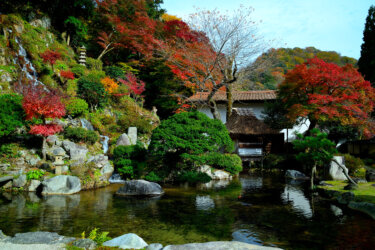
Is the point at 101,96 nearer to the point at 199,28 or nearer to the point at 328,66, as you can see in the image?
the point at 199,28

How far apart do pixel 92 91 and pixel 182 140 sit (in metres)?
9.61

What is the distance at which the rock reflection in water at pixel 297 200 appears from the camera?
29.8 ft

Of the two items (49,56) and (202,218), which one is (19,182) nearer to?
(202,218)

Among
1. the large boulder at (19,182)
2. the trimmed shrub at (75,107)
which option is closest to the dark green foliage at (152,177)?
the large boulder at (19,182)

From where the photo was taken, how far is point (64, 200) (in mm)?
10188

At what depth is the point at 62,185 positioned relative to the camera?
11.5 meters

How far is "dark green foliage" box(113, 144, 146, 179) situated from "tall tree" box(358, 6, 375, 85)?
19778 millimetres

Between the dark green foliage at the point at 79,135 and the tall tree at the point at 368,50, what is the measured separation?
21.9m

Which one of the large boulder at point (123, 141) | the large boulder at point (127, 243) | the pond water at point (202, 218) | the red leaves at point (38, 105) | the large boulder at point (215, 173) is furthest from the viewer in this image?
the large boulder at point (123, 141)

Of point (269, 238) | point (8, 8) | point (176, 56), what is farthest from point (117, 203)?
point (8, 8)

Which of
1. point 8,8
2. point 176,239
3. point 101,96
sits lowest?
point 176,239

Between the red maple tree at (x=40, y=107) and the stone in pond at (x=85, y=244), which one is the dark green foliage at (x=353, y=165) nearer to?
the stone in pond at (x=85, y=244)

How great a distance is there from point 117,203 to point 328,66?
50.2ft

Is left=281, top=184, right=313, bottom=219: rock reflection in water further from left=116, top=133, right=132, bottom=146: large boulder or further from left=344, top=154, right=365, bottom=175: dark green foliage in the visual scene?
left=116, top=133, right=132, bottom=146: large boulder
